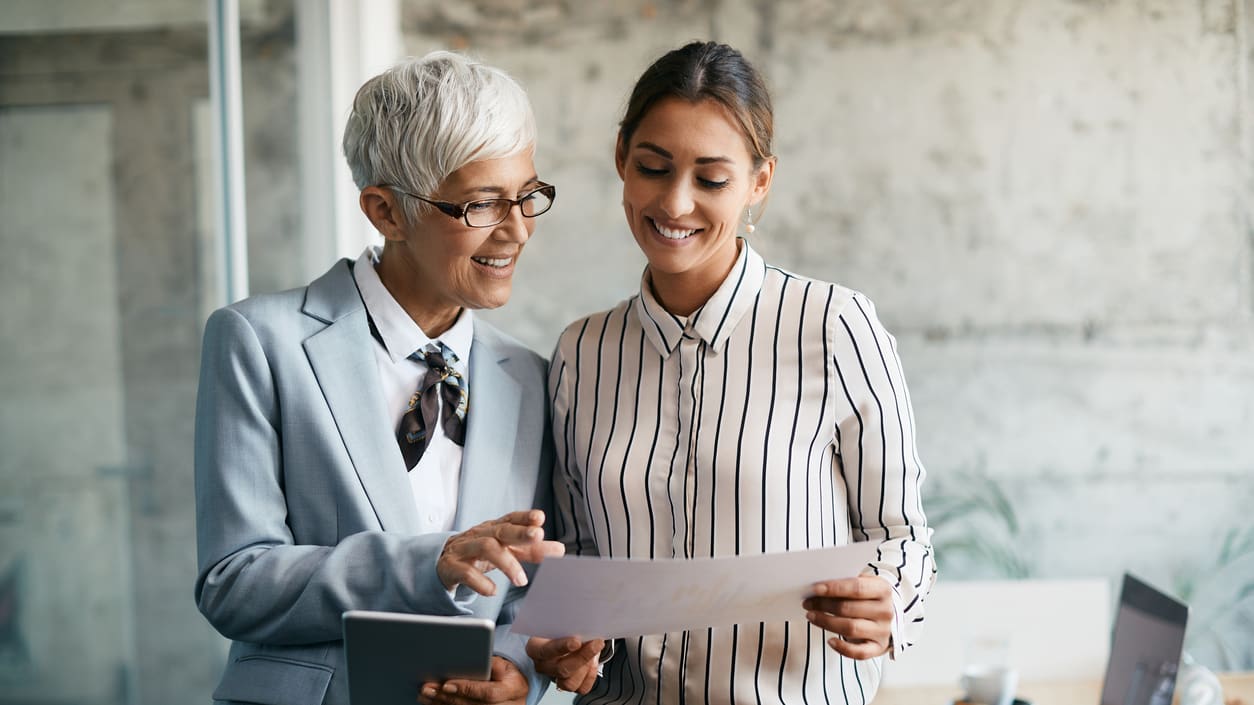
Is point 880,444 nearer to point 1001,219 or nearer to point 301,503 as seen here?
point 301,503

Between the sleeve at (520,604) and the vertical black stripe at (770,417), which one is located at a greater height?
the vertical black stripe at (770,417)

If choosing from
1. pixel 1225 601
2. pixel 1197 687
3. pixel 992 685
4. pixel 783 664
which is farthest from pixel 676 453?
pixel 1225 601

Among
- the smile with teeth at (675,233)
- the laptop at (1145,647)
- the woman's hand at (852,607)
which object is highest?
the smile with teeth at (675,233)

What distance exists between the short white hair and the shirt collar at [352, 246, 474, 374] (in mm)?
140

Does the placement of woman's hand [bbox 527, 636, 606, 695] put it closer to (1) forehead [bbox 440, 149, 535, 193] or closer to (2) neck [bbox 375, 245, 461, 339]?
(2) neck [bbox 375, 245, 461, 339]

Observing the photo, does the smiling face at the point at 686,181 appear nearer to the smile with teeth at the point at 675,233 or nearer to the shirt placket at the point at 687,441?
the smile with teeth at the point at 675,233

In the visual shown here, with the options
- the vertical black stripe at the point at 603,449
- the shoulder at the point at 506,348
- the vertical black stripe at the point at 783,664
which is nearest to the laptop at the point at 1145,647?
the vertical black stripe at the point at 783,664

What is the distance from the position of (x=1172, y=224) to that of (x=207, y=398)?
337cm

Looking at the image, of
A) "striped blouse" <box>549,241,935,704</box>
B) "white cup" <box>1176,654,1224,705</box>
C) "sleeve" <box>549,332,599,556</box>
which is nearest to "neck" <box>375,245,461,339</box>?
"sleeve" <box>549,332,599,556</box>

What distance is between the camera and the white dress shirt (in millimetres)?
1584

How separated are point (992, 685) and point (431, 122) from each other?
1495 mm

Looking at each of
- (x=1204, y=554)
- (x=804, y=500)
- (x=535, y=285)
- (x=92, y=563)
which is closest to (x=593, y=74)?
(x=535, y=285)

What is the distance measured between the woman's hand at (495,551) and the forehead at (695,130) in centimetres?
57

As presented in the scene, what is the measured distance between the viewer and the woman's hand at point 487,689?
3.96 feet
